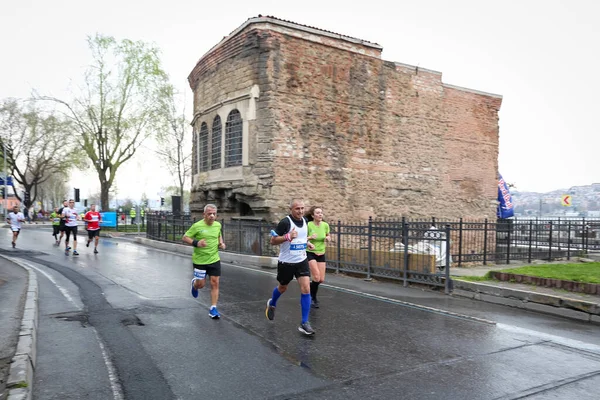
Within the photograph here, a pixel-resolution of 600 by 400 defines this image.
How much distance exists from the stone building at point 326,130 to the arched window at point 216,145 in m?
0.09

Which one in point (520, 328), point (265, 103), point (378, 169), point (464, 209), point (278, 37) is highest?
point (278, 37)

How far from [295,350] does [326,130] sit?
14340 millimetres

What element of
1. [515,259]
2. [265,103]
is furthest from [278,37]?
[515,259]

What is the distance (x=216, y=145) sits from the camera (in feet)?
67.6

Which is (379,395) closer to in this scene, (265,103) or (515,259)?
(515,259)

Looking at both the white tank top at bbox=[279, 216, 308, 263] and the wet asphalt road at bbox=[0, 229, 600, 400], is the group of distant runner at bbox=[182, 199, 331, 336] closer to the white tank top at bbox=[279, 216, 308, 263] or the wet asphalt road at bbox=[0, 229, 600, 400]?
the white tank top at bbox=[279, 216, 308, 263]

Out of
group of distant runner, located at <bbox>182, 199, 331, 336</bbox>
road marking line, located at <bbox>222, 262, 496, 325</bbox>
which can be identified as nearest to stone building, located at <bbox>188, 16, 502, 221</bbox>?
road marking line, located at <bbox>222, 262, 496, 325</bbox>

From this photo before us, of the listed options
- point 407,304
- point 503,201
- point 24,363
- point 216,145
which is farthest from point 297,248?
point 503,201

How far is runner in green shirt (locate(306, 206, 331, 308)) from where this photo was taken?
8.09 m

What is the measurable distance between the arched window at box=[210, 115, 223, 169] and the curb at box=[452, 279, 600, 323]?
1331 cm

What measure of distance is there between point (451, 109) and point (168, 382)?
72.9 ft

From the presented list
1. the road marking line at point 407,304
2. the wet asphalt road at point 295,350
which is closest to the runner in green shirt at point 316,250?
the wet asphalt road at point 295,350

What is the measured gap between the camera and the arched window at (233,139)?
18.8 meters

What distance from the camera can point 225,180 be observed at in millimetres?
19328
